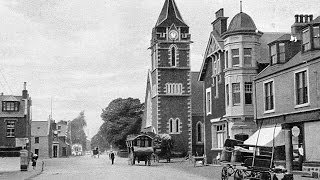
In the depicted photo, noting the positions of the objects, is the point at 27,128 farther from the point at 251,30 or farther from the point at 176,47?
the point at 251,30

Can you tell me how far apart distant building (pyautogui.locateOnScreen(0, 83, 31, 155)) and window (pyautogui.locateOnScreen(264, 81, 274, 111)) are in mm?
53954

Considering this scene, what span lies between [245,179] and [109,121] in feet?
269

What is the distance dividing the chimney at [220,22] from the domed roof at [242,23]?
17.4ft

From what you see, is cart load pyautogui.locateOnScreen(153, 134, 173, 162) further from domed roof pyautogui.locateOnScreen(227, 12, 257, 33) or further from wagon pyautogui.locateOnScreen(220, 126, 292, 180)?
wagon pyautogui.locateOnScreen(220, 126, 292, 180)

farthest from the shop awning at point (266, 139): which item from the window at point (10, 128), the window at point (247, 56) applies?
the window at point (10, 128)

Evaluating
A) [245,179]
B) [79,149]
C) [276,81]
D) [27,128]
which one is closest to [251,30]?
[276,81]

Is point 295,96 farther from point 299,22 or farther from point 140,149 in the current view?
point 140,149

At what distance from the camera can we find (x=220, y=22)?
47.2m

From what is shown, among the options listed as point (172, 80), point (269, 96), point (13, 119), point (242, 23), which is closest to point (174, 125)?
point (172, 80)

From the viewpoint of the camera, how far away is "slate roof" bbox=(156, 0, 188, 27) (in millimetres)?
74562

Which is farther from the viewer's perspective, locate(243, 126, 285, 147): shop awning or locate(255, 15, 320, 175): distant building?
locate(255, 15, 320, 175): distant building

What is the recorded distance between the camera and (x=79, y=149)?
175125mm

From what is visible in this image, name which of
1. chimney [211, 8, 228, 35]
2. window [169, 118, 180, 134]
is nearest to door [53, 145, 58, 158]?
window [169, 118, 180, 134]

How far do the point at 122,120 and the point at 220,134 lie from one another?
58833 millimetres
